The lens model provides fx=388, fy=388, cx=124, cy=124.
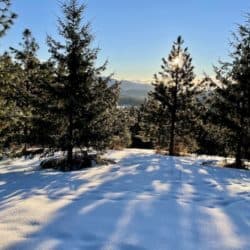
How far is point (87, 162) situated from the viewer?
15891 mm

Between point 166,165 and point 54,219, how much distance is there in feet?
27.4

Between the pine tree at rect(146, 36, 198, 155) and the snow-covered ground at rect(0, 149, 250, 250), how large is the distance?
18070mm

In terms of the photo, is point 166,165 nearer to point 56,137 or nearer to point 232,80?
point 56,137

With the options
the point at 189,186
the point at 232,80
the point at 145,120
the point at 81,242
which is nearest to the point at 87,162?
the point at 189,186

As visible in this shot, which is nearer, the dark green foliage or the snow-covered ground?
the snow-covered ground

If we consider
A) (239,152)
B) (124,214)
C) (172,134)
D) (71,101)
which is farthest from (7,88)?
(172,134)

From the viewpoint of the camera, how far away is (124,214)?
6676mm

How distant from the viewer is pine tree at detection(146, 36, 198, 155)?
93.8 feet

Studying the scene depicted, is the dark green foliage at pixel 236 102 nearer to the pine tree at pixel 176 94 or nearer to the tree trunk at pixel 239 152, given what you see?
the tree trunk at pixel 239 152

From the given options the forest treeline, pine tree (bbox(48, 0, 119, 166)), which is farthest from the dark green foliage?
pine tree (bbox(48, 0, 119, 166))

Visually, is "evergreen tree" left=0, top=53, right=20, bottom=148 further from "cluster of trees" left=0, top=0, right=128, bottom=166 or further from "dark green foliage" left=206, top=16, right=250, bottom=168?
"dark green foliage" left=206, top=16, right=250, bottom=168

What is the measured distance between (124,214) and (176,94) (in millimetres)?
22802

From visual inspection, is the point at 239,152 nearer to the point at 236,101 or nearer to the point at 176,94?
the point at 236,101

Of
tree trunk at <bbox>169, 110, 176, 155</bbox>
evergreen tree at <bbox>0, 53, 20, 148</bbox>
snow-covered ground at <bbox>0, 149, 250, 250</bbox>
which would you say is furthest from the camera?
tree trunk at <bbox>169, 110, 176, 155</bbox>
